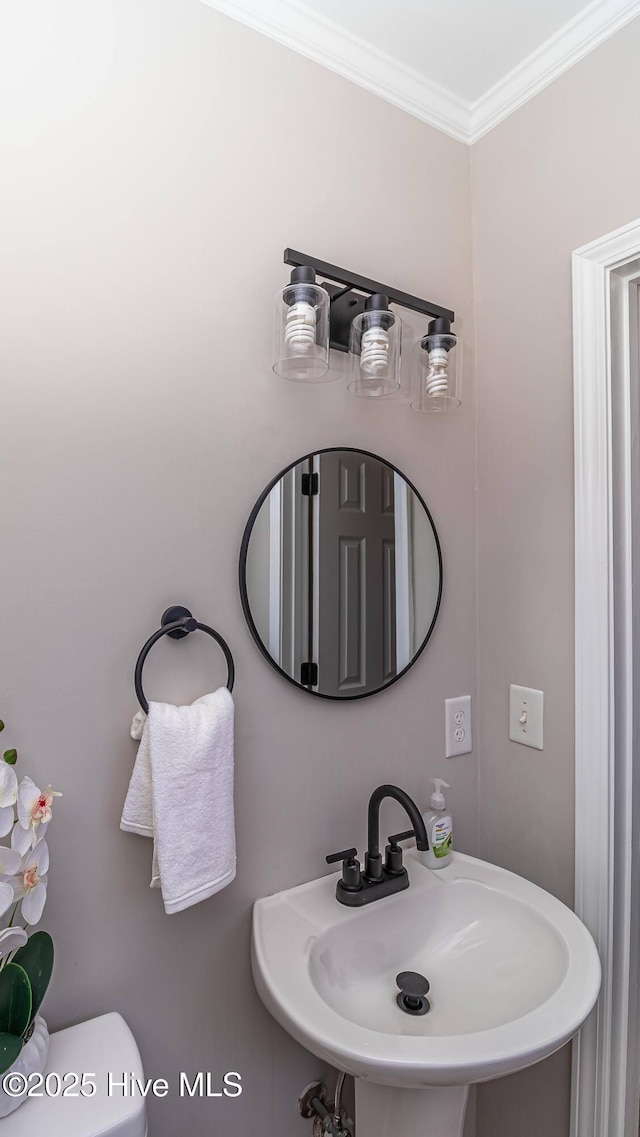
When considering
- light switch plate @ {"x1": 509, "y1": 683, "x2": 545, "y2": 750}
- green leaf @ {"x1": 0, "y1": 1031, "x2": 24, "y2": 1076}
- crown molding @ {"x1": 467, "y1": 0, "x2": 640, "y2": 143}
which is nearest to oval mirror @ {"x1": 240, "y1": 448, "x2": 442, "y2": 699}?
light switch plate @ {"x1": 509, "y1": 683, "x2": 545, "y2": 750}

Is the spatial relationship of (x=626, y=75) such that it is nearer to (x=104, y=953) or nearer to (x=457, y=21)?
(x=457, y=21)

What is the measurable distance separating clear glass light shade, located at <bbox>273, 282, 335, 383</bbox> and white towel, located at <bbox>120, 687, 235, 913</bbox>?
2.03ft

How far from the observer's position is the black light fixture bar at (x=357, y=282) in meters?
1.08

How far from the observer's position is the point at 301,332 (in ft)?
3.41

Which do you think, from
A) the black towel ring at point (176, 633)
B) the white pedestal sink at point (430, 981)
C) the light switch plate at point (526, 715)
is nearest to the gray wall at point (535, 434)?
the light switch plate at point (526, 715)

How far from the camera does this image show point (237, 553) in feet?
3.64

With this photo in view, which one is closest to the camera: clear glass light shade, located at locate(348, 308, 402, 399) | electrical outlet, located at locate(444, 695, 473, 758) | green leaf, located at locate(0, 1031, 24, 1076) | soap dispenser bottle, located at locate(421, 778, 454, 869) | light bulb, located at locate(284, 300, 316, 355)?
green leaf, located at locate(0, 1031, 24, 1076)

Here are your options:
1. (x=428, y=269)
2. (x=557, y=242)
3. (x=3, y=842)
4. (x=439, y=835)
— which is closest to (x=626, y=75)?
(x=557, y=242)

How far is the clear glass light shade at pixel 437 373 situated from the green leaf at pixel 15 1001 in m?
1.17

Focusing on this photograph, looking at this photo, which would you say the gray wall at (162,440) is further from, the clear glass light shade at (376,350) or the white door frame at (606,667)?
the white door frame at (606,667)

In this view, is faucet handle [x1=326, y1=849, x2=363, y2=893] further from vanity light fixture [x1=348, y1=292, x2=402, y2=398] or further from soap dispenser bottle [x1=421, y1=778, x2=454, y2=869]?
vanity light fixture [x1=348, y1=292, x2=402, y2=398]

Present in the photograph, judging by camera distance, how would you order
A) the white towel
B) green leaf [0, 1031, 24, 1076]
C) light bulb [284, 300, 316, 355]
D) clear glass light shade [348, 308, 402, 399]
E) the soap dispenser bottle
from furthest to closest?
the soap dispenser bottle → clear glass light shade [348, 308, 402, 399] → light bulb [284, 300, 316, 355] → the white towel → green leaf [0, 1031, 24, 1076]

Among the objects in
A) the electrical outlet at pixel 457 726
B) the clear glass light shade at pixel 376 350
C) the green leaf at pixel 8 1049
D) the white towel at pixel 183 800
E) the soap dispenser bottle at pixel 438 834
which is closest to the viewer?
the green leaf at pixel 8 1049

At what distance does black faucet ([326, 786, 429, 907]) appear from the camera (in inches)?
43.9
